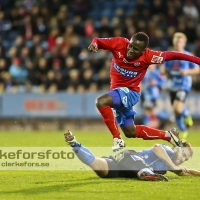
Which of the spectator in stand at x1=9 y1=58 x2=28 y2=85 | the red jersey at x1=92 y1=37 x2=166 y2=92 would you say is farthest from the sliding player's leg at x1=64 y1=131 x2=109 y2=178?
the spectator in stand at x1=9 y1=58 x2=28 y2=85

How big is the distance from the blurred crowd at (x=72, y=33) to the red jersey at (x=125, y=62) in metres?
8.90

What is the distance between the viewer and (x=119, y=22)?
19922 millimetres

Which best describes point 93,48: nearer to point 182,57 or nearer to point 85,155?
point 182,57

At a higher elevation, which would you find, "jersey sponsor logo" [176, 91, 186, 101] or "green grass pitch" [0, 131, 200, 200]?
"jersey sponsor logo" [176, 91, 186, 101]

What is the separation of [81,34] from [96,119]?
3.60m

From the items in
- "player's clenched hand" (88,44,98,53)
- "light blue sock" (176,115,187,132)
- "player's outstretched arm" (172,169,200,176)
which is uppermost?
"player's clenched hand" (88,44,98,53)

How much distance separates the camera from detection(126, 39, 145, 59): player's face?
28.2ft

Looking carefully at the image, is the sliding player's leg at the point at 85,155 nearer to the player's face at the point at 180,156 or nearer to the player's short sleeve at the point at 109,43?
the player's face at the point at 180,156

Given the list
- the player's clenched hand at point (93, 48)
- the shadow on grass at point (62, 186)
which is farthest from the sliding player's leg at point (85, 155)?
the player's clenched hand at point (93, 48)

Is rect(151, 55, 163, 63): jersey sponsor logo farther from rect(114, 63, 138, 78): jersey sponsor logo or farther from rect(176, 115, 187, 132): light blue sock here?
rect(176, 115, 187, 132): light blue sock

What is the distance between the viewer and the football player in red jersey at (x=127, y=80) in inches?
340

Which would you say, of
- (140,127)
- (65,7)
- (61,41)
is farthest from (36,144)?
(65,7)

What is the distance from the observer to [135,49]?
8617 mm

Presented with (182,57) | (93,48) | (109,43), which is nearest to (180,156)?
(182,57)
